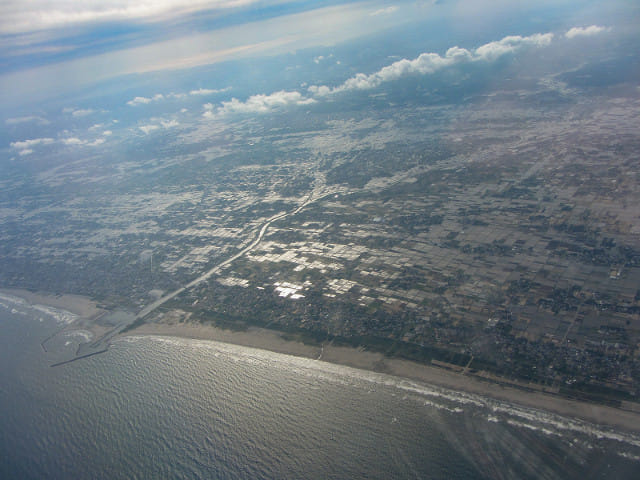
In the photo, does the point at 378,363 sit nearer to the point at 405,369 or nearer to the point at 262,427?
the point at 405,369

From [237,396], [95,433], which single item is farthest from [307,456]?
[95,433]

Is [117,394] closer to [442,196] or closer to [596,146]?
[442,196]

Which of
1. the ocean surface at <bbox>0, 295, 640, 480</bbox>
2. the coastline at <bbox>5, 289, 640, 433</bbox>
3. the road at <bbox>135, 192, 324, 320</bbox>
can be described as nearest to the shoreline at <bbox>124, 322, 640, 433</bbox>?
the coastline at <bbox>5, 289, 640, 433</bbox>

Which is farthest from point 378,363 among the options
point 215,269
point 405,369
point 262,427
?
point 215,269

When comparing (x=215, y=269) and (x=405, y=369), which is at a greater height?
(x=215, y=269)

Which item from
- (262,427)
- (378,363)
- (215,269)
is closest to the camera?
(262,427)

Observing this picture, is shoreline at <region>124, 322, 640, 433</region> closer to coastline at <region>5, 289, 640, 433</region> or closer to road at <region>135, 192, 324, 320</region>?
coastline at <region>5, 289, 640, 433</region>
